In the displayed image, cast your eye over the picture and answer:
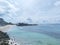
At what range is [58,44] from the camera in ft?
154

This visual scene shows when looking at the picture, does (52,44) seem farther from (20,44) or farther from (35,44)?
(20,44)

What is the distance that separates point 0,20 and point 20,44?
43.3 ft

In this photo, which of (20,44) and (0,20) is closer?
(20,44)

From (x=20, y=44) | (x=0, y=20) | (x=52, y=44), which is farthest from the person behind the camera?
(x=0, y=20)

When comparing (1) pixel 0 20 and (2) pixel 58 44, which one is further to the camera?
(1) pixel 0 20

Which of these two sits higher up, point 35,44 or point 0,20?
point 0,20

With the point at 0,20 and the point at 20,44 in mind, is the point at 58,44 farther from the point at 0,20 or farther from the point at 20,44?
the point at 0,20

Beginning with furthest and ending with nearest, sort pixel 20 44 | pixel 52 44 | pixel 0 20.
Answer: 1. pixel 0 20
2. pixel 52 44
3. pixel 20 44

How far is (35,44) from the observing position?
43.1m

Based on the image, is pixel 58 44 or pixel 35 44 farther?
pixel 58 44

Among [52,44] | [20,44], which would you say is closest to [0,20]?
[20,44]

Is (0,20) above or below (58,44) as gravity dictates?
above

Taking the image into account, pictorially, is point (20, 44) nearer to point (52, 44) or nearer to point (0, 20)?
point (52, 44)

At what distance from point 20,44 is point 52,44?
30.9 feet
